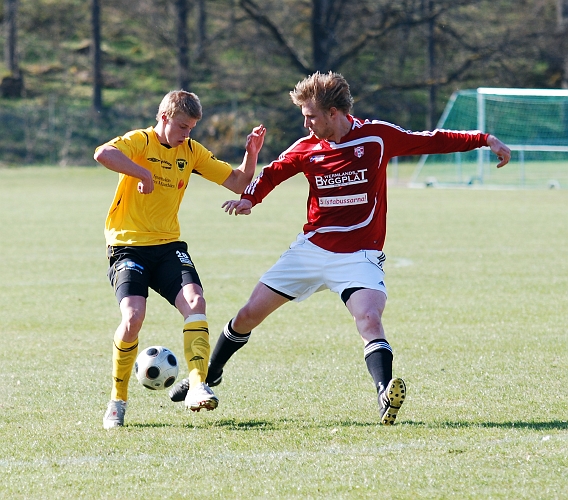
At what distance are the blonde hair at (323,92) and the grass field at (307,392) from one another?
1.73 metres

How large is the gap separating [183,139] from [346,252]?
1147 millimetres

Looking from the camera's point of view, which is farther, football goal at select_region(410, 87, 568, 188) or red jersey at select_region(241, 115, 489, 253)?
football goal at select_region(410, 87, 568, 188)

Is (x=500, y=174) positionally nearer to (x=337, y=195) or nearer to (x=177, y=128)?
(x=337, y=195)

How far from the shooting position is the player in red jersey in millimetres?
5340

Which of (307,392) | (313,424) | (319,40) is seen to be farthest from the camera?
(319,40)

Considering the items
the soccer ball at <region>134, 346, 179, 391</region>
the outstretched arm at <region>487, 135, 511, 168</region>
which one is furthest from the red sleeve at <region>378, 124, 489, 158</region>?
the soccer ball at <region>134, 346, 179, 391</region>

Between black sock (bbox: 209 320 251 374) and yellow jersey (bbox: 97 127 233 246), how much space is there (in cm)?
66

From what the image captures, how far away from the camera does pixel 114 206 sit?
18.4ft

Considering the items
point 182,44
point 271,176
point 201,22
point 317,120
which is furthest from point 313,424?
point 201,22

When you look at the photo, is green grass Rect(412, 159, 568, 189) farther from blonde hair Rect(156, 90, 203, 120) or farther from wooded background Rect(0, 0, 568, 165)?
blonde hair Rect(156, 90, 203, 120)

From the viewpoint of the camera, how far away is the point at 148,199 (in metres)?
5.54

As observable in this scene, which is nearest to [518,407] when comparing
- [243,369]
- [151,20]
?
[243,369]

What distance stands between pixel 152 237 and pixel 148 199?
0.22m

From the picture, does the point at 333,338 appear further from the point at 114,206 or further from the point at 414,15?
the point at 414,15
